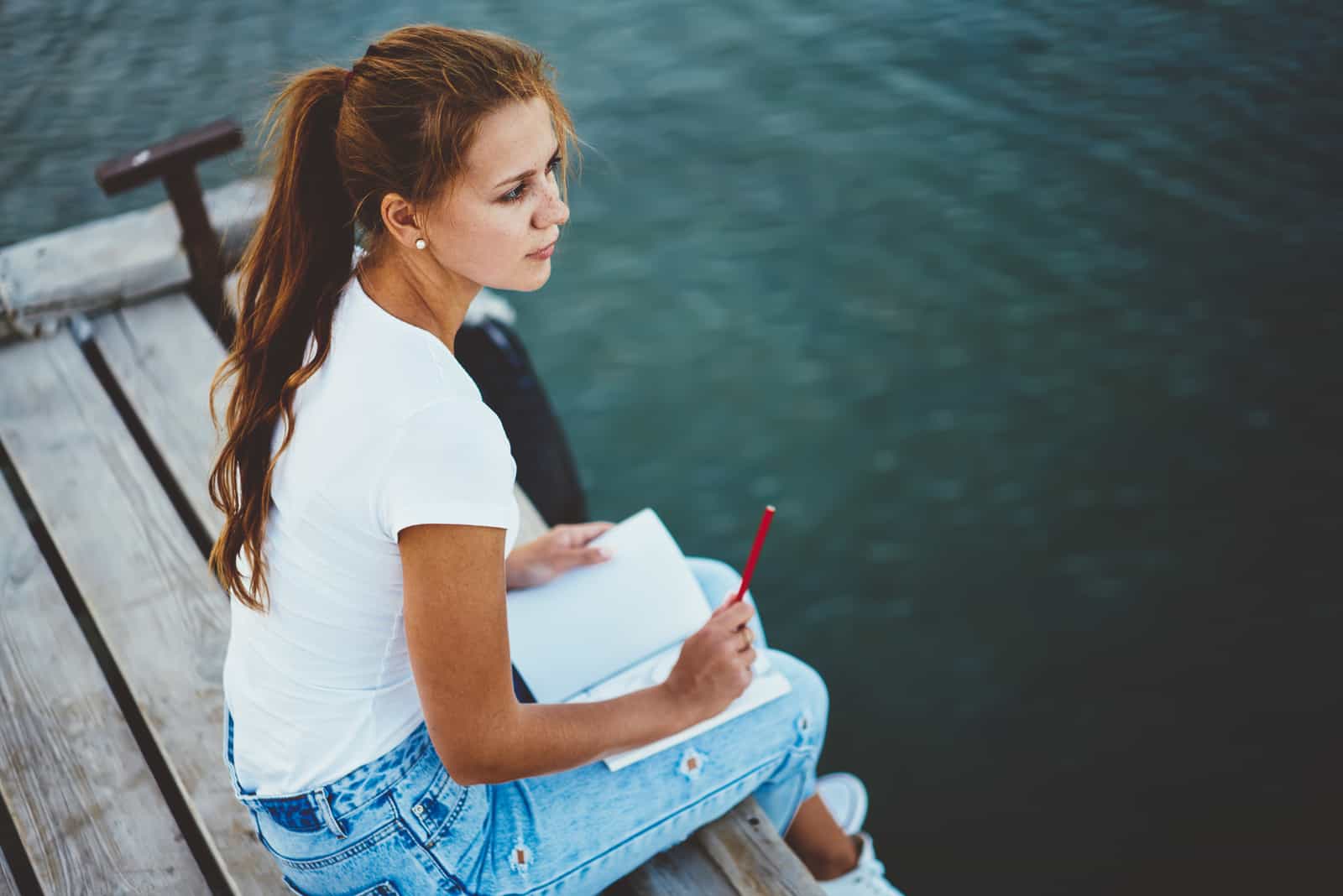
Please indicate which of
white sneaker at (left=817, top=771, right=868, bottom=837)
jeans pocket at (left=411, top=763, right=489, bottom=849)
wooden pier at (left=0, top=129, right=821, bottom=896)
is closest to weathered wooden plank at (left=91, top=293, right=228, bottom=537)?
wooden pier at (left=0, top=129, right=821, bottom=896)

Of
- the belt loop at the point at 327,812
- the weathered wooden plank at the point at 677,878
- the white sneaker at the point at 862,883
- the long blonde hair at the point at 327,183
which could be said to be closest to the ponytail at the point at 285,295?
the long blonde hair at the point at 327,183

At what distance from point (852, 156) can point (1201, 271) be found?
4.91ft

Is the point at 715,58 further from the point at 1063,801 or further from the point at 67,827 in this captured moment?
the point at 67,827

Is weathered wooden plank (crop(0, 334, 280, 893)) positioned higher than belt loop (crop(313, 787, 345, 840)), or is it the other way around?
belt loop (crop(313, 787, 345, 840))

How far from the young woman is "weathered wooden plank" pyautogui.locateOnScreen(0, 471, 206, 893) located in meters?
0.46

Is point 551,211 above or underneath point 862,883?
above

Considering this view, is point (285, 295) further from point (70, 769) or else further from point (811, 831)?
point (811, 831)

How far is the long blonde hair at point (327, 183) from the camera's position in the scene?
1299 millimetres

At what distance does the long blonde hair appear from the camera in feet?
4.26

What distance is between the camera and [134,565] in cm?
233

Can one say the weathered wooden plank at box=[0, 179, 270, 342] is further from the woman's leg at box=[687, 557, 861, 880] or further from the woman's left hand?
the woman's leg at box=[687, 557, 861, 880]

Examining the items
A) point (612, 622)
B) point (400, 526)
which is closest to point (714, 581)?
point (612, 622)

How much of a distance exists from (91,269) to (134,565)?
99 centimetres

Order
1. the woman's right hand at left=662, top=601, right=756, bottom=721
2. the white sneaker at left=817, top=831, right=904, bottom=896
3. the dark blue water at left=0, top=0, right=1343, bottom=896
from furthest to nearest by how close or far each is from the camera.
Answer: the dark blue water at left=0, top=0, right=1343, bottom=896
the white sneaker at left=817, top=831, right=904, bottom=896
the woman's right hand at left=662, top=601, right=756, bottom=721
